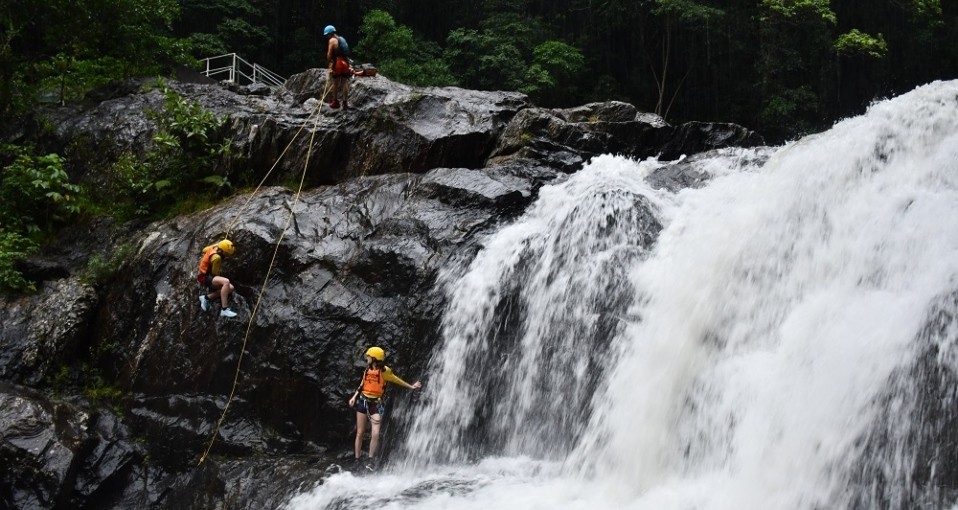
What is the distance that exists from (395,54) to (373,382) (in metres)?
16.2

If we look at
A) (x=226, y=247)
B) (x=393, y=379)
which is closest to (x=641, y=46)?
(x=226, y=247)

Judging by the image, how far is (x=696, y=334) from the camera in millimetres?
9336

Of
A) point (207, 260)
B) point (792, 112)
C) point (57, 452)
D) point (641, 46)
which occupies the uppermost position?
point (641, 46)

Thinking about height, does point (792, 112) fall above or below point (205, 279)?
above

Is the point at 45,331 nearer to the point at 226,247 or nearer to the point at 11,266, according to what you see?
the point at 11,266

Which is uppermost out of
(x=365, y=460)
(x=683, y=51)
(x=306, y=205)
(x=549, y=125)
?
(x=683, y=51)

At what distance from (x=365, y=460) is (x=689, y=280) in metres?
4.72

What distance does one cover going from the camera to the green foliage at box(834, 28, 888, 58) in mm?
23172

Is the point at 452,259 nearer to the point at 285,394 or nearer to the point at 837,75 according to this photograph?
the point at 285,394

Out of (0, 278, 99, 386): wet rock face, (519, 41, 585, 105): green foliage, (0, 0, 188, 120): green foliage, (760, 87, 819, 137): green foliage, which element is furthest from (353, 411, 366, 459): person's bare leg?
(760, 87, 819, 137): green foliage

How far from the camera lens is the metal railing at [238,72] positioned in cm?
2305

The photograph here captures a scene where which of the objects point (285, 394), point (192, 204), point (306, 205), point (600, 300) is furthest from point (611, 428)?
point (192, 204)

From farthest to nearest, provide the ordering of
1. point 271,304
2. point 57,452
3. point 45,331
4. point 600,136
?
point 600,136 → point 45,331 → point 271,304 → point 57,452

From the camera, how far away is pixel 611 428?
930 cm
